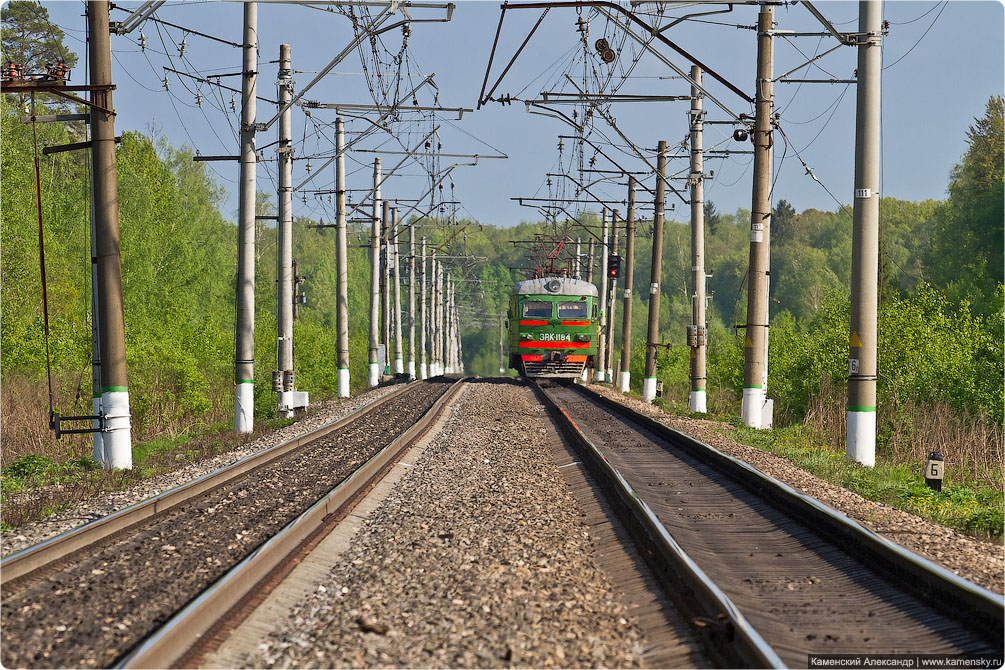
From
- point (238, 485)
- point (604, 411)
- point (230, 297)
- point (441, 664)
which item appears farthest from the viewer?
point (230, 297)

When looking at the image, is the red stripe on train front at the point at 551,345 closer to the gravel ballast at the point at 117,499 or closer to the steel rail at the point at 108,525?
the gravel ballast at the point at 117,499

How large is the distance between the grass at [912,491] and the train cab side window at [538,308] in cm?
1815

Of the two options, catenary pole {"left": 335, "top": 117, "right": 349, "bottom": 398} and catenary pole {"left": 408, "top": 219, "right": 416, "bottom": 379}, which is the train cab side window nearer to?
catenary pole {"left": 335, "top": 117, "right": 349, "bottom": 398}

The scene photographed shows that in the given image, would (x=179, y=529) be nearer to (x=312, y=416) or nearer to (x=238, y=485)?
(x=238, y=485)

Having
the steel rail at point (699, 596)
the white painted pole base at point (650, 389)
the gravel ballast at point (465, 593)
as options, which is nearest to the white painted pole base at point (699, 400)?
the white painted pole base at point (650, 389)

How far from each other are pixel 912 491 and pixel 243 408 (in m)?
12.3

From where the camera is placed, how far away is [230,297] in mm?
61781

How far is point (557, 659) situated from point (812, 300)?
291 ft

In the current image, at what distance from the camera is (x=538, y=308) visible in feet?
110

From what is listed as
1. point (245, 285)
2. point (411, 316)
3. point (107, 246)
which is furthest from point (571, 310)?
point (411, 316)

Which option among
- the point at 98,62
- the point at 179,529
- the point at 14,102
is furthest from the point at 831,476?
the point at 14,102

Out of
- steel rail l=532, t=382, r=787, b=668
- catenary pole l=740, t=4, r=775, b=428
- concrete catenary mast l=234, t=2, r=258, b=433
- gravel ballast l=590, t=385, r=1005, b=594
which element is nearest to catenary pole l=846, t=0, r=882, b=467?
gravel ballast l=590, t=385, r=1005, b=594

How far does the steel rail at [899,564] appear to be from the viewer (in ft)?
17.6

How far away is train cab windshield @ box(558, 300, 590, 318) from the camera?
110 ft
